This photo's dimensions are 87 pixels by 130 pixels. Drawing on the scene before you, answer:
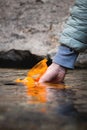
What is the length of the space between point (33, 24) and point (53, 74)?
4.59 feet

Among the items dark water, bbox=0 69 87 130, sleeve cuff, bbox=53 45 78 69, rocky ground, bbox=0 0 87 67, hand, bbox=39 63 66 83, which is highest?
dark water, bbox=0 69 87 130

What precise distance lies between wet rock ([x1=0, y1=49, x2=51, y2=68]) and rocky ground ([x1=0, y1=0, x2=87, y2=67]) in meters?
0.04

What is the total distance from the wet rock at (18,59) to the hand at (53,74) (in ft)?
3.59

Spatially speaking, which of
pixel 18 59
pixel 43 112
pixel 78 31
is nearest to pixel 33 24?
pixel 18 59

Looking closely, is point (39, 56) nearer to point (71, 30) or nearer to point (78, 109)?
point (71, 30)

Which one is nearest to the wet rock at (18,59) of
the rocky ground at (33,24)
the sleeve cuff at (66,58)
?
the rocky ground at (33,24)

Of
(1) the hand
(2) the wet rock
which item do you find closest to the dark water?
(1) the hand

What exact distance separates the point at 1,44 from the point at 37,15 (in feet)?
1.45

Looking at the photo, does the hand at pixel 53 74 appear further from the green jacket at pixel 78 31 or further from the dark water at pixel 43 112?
the dark water at pixel 43 112

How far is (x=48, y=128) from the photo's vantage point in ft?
3.24

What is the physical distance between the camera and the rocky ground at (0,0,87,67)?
359cm

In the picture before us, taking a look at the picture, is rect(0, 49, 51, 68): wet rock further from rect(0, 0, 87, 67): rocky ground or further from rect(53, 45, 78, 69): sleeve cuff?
rect(53, 45, 78, 69): sleeve cuff

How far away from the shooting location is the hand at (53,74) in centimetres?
238

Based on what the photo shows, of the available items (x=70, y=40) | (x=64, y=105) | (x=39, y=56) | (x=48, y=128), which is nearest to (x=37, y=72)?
(x=70, y=40)
